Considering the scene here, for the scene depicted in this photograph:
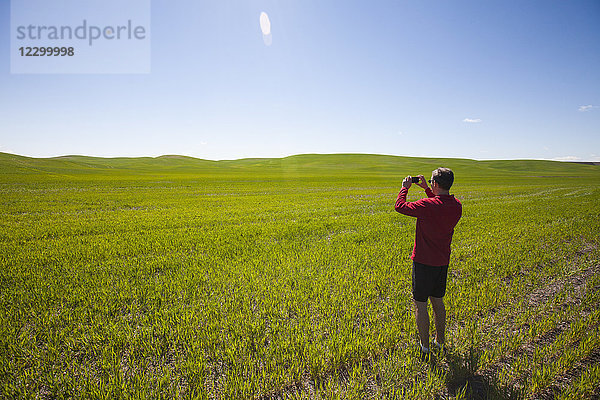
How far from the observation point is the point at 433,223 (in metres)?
3.67

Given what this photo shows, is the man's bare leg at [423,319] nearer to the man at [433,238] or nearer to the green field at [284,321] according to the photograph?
the man at [433,238]

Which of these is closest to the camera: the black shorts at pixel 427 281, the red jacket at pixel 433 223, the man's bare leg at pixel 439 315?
the red jacket at pixel 433 223

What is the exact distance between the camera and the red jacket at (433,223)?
11.8 ft

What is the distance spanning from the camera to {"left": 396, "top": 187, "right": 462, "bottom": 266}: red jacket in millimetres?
3605

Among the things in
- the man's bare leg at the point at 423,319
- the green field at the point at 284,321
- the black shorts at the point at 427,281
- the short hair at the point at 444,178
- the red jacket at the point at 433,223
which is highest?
the short hair at the point at 444,178

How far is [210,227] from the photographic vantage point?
13406mm

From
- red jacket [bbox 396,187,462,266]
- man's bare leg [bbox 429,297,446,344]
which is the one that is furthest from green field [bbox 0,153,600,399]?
red jacket [bbox 396,187,462,266]

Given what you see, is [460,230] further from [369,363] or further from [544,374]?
[369,363]

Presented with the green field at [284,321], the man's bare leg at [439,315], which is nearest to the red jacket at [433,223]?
the man's bare leg at [439,315]

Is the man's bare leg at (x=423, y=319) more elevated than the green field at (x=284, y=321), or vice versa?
the man's bare leg at (x=423, y=319)

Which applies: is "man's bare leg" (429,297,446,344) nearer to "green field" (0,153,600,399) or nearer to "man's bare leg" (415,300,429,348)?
"man's bare leg" (415,300,429,348)

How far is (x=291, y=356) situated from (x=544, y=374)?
11.5ft

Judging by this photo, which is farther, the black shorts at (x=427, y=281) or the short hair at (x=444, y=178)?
the black shorts at (x=427, y=281)

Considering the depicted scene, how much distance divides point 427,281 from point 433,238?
67 centimetres
